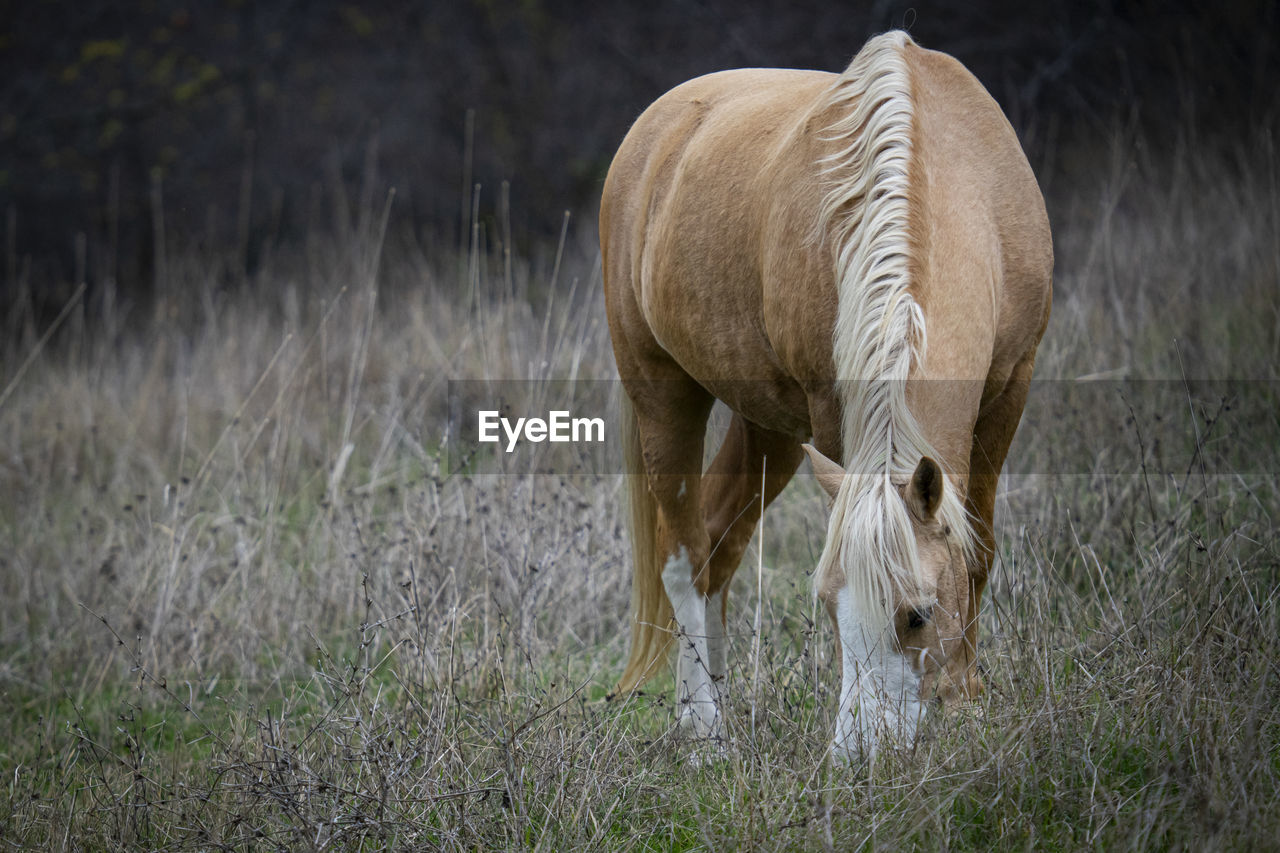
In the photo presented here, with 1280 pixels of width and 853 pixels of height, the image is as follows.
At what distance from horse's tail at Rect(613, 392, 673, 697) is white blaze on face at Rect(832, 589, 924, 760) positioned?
4.02 feet

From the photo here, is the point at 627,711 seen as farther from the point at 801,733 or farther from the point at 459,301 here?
the point at 459,301

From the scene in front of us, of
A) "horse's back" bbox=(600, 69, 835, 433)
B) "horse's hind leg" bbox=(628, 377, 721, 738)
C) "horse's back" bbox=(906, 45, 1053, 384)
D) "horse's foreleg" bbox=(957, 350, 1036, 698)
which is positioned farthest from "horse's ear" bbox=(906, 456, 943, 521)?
"horse's hind leg" bbox=(628, 377, 721, 738)

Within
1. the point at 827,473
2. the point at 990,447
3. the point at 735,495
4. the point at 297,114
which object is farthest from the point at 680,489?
the point at 297,114

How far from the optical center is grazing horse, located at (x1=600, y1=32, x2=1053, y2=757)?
73.2 inches

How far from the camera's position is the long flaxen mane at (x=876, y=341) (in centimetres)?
179

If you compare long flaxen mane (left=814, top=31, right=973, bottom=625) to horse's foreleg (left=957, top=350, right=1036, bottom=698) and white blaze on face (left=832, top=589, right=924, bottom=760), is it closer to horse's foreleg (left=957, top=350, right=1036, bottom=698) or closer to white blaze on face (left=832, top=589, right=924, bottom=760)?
white blaze on face (left=832, top=589, right=924, bottom=760)

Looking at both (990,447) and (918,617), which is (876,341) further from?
(990,447)

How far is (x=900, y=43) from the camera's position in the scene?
7.82 feet

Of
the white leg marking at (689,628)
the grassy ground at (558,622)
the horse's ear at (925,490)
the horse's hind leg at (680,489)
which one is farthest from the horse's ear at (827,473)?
the horse's hind leg at (680,489)

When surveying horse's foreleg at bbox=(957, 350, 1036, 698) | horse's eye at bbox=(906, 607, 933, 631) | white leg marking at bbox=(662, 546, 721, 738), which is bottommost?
white leg marking at bbox=(662, 546, 721, 738)

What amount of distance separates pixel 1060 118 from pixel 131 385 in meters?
6.37

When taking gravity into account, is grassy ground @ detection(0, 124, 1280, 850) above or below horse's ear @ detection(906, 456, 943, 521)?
below

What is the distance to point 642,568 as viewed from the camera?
3.30 meters

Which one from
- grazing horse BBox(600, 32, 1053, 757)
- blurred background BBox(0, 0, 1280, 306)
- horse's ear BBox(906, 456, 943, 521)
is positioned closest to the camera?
horse's ear BBox(906, 456, 943, 521)
